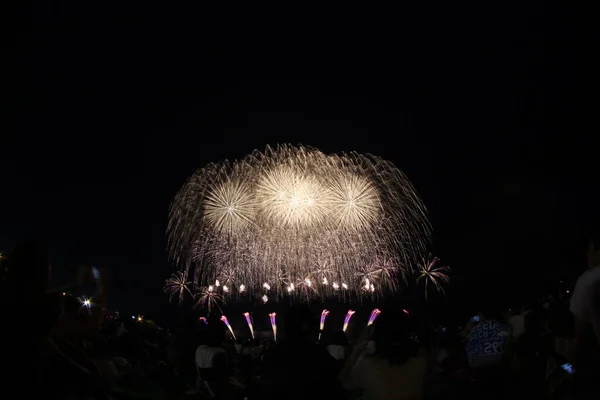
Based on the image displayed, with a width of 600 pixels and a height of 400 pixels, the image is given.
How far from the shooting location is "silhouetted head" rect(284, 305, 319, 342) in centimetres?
532

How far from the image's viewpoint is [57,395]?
14.5ft

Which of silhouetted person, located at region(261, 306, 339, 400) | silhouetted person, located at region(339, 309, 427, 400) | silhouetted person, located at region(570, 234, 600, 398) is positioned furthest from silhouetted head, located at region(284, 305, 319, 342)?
silhouetted person, located at region(570, 234, 600, 398)

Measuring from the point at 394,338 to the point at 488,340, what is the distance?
3.44 meters

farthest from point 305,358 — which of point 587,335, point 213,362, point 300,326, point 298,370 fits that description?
point 213,362

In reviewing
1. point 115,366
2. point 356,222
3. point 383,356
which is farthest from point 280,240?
point 383,356

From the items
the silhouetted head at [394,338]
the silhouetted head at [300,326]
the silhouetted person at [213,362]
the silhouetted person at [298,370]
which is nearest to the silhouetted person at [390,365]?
the silhouetted head at [394,338]

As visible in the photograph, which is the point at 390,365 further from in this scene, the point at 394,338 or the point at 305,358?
the point at 305,358

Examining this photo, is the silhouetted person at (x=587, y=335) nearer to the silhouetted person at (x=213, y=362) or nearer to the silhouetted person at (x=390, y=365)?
the silhouetted person at (x=390, y=365)

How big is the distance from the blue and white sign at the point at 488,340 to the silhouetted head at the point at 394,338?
3.18m

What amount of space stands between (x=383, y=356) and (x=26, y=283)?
9.50ft

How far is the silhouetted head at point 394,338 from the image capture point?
17.0 feet

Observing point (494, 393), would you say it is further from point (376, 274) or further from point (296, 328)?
point (376, 274)

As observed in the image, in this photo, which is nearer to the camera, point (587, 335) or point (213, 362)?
point (587, 335)

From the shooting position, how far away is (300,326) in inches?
210
